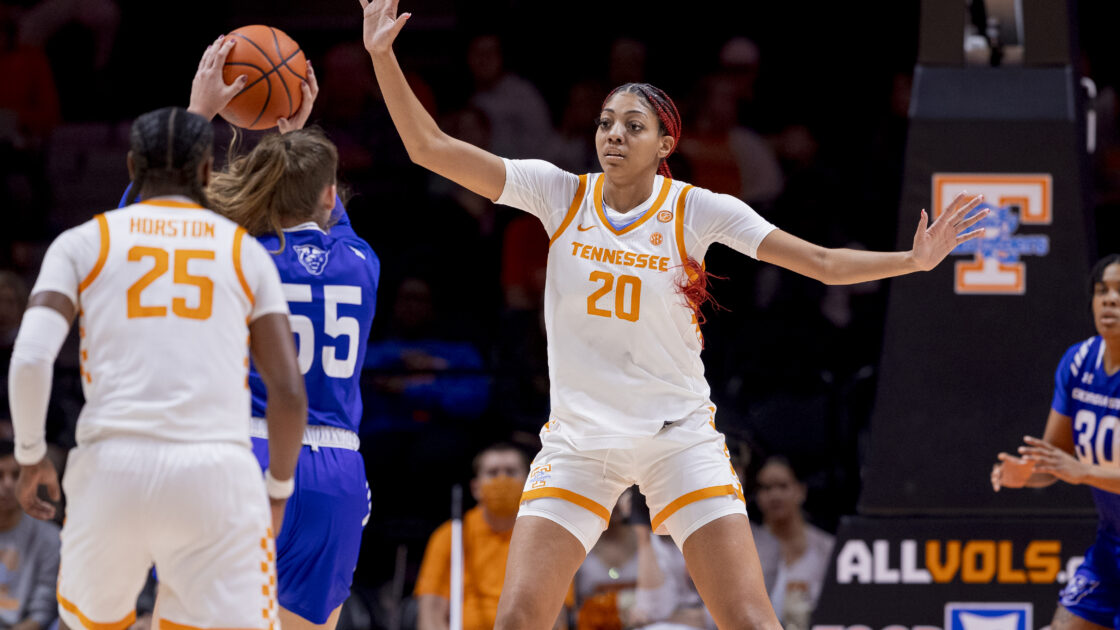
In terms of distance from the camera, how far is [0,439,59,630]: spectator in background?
286 inches

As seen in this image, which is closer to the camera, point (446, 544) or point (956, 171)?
point (956, 171)

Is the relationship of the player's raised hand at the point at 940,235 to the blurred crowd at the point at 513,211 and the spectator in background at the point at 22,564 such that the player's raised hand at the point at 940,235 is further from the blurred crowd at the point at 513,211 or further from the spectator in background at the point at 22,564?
the spectator in background at the point at 22,564

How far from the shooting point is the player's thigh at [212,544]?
344 centimetres

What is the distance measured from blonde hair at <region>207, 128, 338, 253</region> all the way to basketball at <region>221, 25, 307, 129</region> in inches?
18.8

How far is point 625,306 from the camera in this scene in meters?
4.56

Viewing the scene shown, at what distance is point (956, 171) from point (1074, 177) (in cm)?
58

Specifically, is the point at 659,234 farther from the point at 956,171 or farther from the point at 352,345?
the point at 956,171

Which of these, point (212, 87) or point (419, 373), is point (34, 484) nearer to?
point (212, 87)

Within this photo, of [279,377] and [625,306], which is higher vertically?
[625,306]

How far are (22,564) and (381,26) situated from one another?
4284 millimetres

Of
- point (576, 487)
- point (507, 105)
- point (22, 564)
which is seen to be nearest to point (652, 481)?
point (576, 487)

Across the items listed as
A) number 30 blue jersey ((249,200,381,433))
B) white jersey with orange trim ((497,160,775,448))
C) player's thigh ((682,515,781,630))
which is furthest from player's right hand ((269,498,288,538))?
player's thigh ((682,515,781,630))

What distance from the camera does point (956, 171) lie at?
6809 mm

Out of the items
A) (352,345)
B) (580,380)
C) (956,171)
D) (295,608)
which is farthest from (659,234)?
(956,171)
